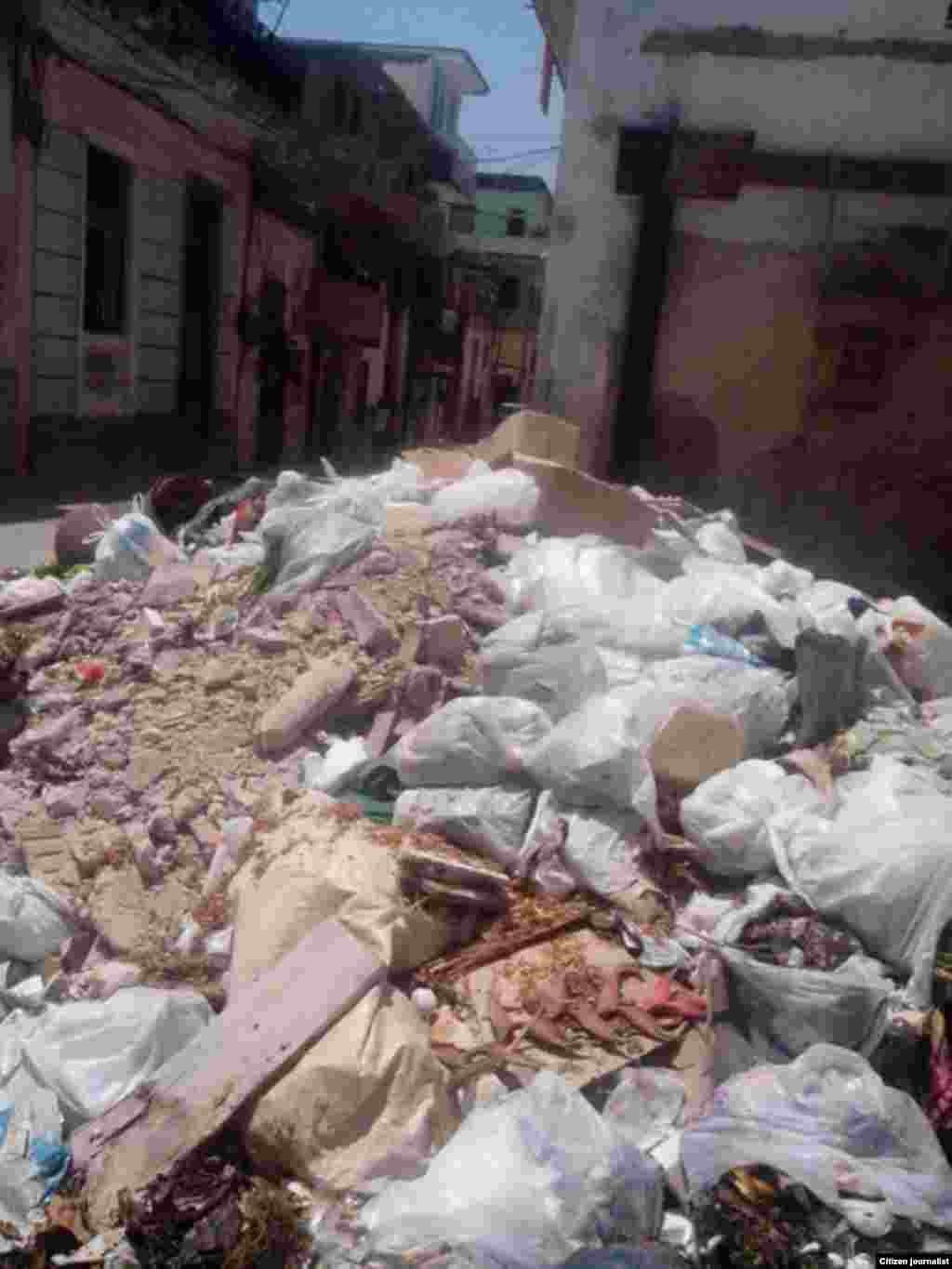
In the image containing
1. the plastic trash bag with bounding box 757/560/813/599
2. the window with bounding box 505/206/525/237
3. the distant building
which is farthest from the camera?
the window with bounding box 505/206/525/237

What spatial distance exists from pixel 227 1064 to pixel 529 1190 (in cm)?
72

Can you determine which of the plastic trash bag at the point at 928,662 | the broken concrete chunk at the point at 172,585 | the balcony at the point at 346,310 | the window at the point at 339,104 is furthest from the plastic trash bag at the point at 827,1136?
the window at the point at 339,104

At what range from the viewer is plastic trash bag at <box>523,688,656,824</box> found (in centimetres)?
307

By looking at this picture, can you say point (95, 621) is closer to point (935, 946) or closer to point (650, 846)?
point (650, 846)

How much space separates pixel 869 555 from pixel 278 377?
11.8m

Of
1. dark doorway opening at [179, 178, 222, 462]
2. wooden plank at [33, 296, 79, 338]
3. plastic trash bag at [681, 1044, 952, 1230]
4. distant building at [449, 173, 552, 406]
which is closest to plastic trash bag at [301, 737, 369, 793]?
plastic trash bag at [681, 1044, 952, 1230]

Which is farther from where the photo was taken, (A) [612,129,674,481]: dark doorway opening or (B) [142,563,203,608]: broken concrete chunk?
(A) [612,129,674,481]: dark doorway opening

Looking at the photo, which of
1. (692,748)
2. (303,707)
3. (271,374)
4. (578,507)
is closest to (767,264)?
(578,507)

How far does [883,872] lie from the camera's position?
2678 mm

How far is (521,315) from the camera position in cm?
3519

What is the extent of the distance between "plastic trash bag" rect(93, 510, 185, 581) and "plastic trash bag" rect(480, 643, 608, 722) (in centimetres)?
215

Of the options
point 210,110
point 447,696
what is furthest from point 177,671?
point 210,110

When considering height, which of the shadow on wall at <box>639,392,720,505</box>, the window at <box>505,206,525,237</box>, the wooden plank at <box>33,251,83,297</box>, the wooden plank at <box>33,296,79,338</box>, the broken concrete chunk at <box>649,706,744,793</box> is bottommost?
the broken concrete chunk at <box>649,706,744,793</box>

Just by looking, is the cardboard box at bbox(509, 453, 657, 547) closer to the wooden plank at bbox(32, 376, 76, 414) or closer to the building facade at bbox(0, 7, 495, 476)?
the building facade at bbox(0, 7, 495, 476)
